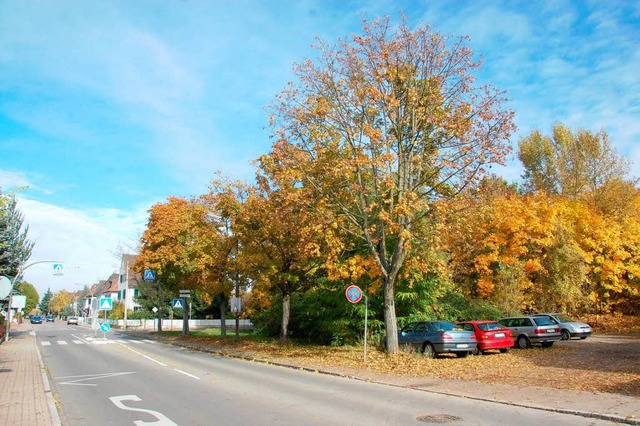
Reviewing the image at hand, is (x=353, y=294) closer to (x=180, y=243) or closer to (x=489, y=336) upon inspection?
(x=489, y=336)

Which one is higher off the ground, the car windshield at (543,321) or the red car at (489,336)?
the car windshield at (543,321)

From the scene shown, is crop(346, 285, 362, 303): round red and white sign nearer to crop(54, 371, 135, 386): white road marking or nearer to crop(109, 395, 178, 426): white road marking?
crop(54, 371, 135, 386): white road marking

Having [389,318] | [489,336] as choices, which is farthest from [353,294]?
[489,336]

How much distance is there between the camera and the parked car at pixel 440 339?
18.5m

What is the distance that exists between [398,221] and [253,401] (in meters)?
9.82

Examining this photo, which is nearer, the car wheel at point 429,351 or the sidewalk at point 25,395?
the sidewalk at point 25,395

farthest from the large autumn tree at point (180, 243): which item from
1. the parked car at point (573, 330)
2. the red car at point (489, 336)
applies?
the parked car at point (573, 330)

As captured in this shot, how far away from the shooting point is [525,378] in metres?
13.2

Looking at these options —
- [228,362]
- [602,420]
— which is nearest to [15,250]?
[228,362]

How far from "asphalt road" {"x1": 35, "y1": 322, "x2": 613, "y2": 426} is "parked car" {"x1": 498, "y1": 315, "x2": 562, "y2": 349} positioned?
12131 mm

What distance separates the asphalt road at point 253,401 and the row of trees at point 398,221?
223 inches

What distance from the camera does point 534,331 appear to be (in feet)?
73.2

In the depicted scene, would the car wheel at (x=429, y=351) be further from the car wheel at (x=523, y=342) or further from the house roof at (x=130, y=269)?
the house roof at (x=130, y=269)

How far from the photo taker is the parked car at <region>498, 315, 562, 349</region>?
72.4ft
